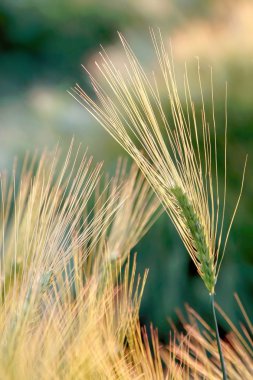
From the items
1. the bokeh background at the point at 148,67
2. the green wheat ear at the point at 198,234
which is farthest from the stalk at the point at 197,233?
the bokeh background at the point at 148,67

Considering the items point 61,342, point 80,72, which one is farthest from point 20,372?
point 80,72

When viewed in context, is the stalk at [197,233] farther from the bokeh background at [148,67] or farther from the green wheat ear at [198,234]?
the bokeh background at [148,67]

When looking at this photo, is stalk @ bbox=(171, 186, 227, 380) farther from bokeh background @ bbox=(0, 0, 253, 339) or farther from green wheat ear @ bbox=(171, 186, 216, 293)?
bokeh background @ bbox=(0, 0, 253, 339)

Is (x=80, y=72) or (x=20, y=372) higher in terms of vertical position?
(x=80, y=72)

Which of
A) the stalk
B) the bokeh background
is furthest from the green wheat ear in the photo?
the bokeh background

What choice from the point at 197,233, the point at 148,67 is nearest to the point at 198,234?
the point at 197,233

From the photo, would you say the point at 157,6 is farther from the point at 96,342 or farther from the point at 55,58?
the point at 96,342
